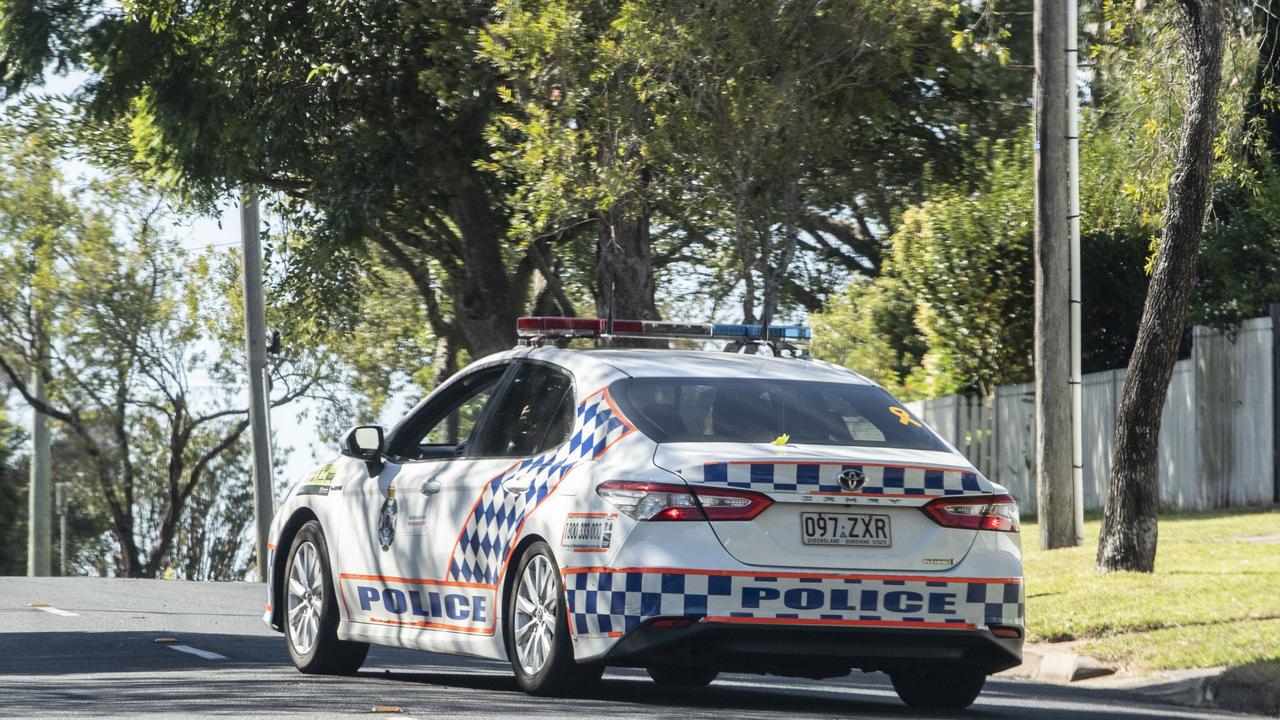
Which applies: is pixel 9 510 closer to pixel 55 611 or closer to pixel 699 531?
pixel 55 611

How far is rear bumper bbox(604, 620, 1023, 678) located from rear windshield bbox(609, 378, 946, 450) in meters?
0.81

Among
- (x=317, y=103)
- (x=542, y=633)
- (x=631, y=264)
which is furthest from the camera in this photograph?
(x=317, y=103)

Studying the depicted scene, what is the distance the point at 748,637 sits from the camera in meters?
7.38

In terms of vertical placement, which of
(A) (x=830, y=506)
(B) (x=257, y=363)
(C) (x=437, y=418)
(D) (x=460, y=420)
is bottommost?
(A) (x=830, y=506)

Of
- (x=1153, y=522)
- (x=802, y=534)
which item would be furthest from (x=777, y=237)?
(x=802, y=534)

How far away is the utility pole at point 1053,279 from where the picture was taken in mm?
16219

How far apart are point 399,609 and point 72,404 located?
3834 cm

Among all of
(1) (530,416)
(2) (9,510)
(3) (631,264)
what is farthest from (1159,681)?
(2) (9,510)

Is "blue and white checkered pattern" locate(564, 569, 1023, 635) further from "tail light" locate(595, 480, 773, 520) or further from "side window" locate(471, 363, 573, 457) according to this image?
"side window" locate(471, 363, 573, 457)

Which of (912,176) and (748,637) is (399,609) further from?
(912,176)

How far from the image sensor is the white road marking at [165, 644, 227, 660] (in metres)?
11.9

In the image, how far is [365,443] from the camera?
968 centimetres

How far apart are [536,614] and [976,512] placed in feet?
6.02

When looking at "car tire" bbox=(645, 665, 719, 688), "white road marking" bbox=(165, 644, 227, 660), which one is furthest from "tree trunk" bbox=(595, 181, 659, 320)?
"car tire" bbox=(645, 665, 719, 688)
